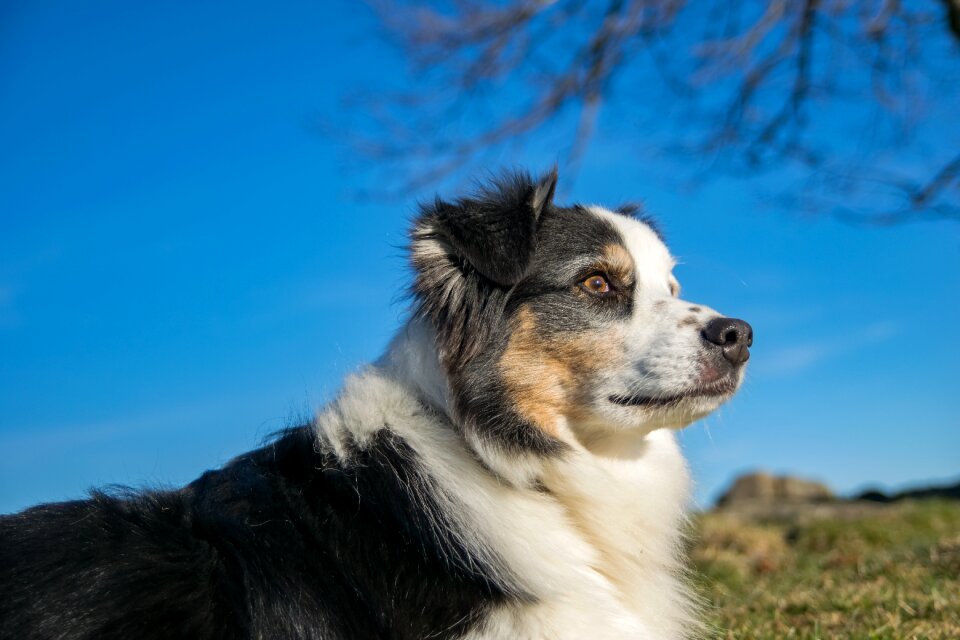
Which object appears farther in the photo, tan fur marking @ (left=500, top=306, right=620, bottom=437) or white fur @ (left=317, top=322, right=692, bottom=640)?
tan fur marking @ (left=500, top=306, right=620, bottom=437)

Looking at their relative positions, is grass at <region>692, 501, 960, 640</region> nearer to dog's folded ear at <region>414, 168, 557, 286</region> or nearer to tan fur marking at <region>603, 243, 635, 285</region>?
tan fur marking at <region>603, 243, 635, 285</region>

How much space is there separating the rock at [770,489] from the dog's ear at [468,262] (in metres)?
14.2

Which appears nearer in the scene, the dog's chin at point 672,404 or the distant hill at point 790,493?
the dog's chin at point 672,404

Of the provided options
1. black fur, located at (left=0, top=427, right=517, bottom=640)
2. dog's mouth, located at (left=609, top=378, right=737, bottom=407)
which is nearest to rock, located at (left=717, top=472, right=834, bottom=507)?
dog's mouth, located at (left=609, top=378, right=737, bottom=407)

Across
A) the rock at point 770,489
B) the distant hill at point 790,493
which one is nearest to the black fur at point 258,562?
the distant hill at point 790,493

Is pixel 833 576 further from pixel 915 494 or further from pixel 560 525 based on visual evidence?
pixel 915 494

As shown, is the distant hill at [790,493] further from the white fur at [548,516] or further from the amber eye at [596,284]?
the amber eye at [596,284]

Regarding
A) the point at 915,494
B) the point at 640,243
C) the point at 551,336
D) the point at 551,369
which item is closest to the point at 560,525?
the point at 551,369

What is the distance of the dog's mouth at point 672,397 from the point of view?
11.4ft

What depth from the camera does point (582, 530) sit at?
Result: 3.45 meters

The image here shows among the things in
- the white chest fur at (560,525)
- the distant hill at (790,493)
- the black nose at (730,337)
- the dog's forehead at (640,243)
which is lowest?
the distant hill at (790,493)

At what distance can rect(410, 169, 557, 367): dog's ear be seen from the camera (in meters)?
3.54

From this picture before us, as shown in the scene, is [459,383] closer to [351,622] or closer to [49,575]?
[351,622]

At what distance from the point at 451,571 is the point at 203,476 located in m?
1.08
